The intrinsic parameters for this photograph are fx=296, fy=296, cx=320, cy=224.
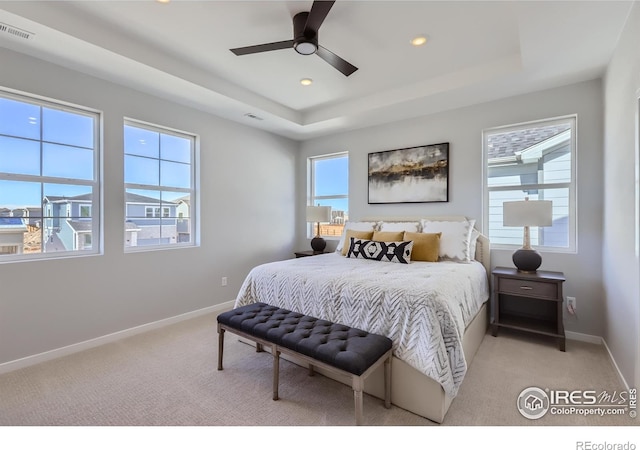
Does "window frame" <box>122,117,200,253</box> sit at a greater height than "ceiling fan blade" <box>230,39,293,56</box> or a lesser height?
lesser

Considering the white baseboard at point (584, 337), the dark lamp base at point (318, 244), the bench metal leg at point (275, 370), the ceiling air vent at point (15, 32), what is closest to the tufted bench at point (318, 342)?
the bench metal leg at point (275, 370)

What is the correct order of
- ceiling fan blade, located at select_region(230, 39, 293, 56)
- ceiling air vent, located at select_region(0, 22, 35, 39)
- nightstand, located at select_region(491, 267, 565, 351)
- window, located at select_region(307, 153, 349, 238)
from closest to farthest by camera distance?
1. ceiling air vent, located at select_region(0, 22, 35, 39)
2. ceiling fan blade, located at select_region(230, 39, 293, 56)
3. nightstand, located at select_region(491, 267, 565, 351)
4. window, located at select_region(307, 153, 349, 238)

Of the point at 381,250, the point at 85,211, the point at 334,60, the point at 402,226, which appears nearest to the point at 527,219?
the point at 402,226

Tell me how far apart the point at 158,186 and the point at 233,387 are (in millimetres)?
2404

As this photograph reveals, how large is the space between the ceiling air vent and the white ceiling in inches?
1.8

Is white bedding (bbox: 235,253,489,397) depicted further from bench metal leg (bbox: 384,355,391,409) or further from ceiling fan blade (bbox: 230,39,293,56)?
ceiling fan blade (bbox: 230,39,293,56)

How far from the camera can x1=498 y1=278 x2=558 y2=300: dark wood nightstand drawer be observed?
2.71m

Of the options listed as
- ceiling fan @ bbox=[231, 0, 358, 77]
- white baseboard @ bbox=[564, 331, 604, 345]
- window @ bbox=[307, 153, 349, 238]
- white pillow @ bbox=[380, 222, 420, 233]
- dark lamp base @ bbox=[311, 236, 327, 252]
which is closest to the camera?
ceiling fan @ bbox=[231, 0, 358, 77]

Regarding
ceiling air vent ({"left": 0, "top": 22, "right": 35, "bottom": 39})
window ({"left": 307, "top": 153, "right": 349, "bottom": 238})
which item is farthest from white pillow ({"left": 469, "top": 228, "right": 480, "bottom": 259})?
ceiling air vent ({"left": 0, "top": 22, "right": 35, "bottom": 39})

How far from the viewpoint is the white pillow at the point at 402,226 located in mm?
3590

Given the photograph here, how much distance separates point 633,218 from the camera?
6.21 feet

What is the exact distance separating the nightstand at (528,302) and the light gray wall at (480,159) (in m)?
0.23

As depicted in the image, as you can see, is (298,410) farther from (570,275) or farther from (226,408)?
(570,275)
